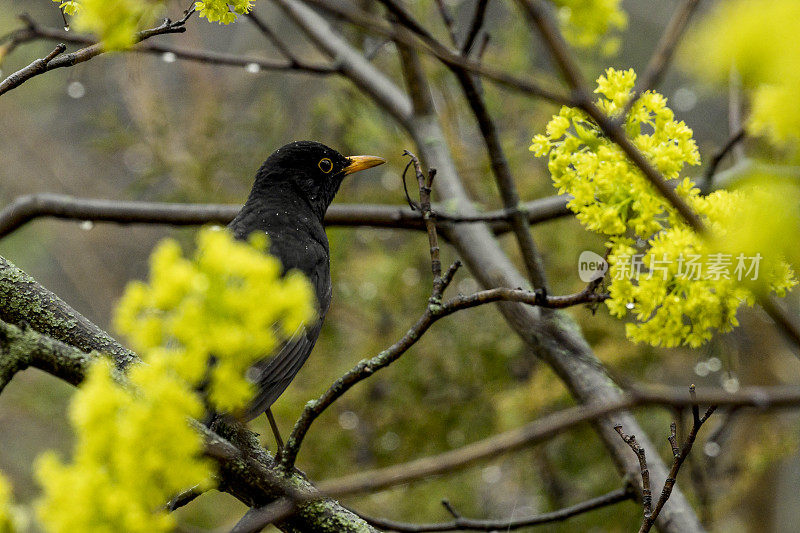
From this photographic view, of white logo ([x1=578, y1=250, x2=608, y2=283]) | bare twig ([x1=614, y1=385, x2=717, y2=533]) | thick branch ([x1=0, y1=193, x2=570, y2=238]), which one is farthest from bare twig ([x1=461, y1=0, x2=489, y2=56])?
bare twig ([x1=614, y1=385, x2=717, y2=533])

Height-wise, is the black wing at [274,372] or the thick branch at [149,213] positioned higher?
the thick branch at [149,213]

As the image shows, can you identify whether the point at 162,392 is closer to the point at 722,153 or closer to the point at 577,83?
the point at 577,83

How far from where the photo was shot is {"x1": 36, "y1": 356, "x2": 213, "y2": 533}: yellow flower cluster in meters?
0.81

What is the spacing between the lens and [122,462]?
2.69ft

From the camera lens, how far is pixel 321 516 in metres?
1.60

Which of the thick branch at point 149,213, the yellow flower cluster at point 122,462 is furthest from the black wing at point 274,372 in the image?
the yellow flower cluster at point 122,462

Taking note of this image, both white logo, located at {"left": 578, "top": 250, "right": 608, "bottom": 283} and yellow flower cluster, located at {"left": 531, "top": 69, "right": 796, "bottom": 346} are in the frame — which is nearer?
yellow flower cluster, located at {"left": 531, "top": 69, "right": 796, "bottom": 346}

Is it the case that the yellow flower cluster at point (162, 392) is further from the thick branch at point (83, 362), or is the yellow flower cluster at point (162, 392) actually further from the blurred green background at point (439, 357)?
the blurred green background at point (439, 357)

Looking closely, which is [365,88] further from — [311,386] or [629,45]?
[629,45]

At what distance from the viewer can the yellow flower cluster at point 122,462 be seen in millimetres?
815

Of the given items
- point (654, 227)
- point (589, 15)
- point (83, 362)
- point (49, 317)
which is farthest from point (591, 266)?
point (49, 317)

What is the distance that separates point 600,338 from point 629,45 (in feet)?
11.7

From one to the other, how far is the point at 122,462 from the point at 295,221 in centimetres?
203

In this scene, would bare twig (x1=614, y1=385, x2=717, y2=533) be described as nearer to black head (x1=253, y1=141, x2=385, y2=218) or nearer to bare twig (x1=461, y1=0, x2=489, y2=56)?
bare twig (x1=461, y1=0, x2=489, y2=56)
